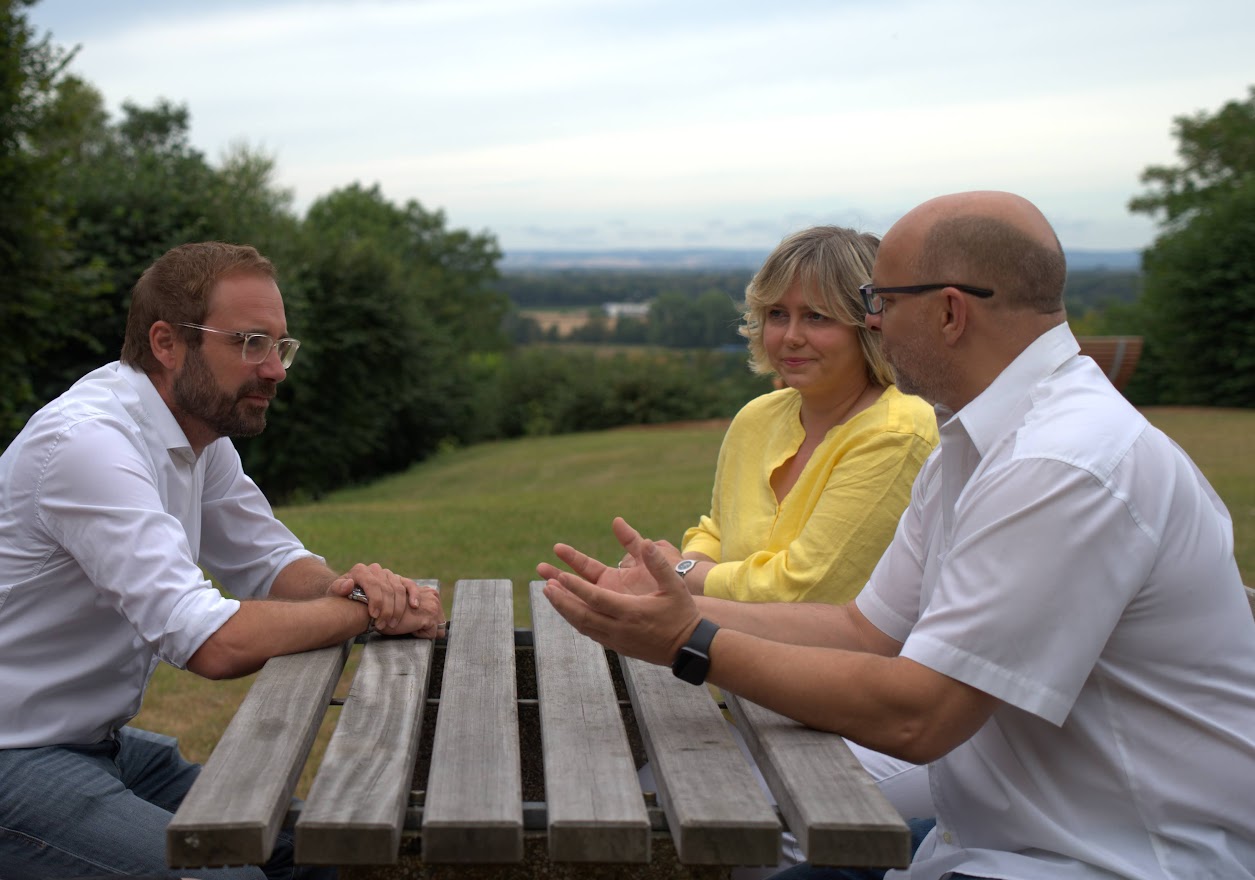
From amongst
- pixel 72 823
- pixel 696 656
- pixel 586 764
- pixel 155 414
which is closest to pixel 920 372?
pixel 696 656

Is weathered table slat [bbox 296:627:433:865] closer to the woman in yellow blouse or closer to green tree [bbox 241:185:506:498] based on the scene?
the woman in yellow blouse

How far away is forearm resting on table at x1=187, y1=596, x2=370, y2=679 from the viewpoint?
8.28ft

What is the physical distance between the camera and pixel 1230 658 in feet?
6.77

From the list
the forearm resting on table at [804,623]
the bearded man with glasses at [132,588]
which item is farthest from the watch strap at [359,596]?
the forearm resting on table at [804,623]

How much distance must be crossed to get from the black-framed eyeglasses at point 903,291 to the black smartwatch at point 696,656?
2.47ft

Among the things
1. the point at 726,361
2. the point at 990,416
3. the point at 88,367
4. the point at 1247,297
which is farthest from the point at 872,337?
the point at 726,361

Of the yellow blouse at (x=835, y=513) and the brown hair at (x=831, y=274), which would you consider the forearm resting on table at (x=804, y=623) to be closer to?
the yellow blouse at (x=835, y=513)

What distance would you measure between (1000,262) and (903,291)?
19cm

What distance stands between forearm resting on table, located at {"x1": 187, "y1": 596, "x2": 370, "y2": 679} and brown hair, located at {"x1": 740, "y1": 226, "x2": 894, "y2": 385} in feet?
5.27

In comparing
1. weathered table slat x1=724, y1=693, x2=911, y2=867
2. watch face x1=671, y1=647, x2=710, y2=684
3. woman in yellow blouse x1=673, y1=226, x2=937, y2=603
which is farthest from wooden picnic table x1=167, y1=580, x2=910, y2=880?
woman in yellow blouse x1=673, y1=226, x2=937, y2=603

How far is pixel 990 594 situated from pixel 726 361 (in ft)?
133

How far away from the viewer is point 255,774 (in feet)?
6.29

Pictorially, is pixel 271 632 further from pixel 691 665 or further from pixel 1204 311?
pixel 1204 311

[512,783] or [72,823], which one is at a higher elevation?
[512,783]
